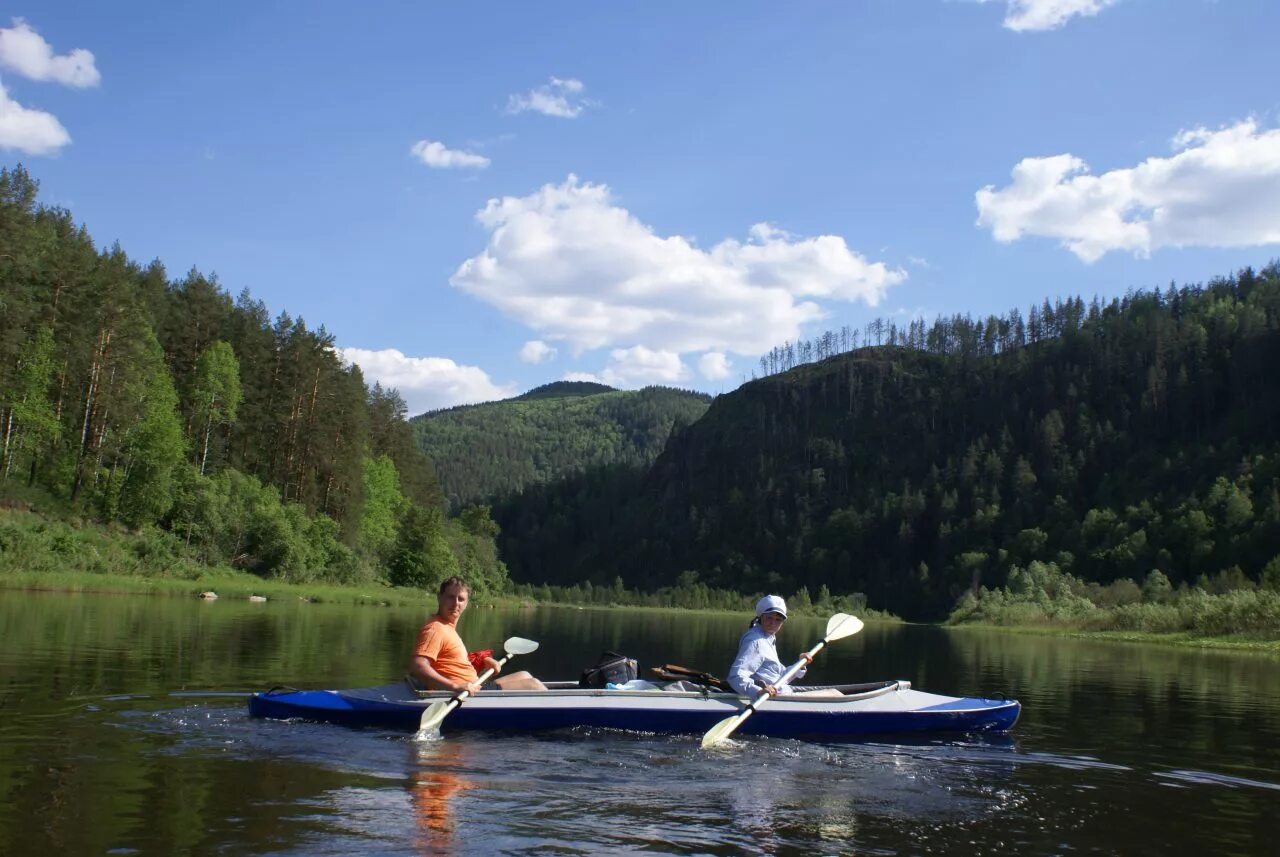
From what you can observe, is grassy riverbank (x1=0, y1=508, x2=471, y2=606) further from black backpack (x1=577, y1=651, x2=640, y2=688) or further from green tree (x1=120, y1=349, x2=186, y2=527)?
black backpack (x1=577, y1=651, x2=640, y2=688)

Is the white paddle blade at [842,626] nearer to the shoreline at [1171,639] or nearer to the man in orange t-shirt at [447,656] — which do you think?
the man in orange t-shirt at [447,656]

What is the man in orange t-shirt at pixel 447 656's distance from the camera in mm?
13664

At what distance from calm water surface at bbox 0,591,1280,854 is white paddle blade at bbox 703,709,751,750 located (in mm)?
281

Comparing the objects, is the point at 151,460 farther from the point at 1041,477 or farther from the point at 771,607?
the point at 1041,477

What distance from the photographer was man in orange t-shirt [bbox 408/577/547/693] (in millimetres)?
13664

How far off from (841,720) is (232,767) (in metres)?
7.98

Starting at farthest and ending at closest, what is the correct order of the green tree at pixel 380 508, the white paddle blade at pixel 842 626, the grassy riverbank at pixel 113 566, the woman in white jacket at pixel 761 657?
the green tree at pixel 380 508 < the grassy riverbank at pixel 113 566 < the white paddle blade at pixel 842 626 < the woman in white jacket at pixel 761 657

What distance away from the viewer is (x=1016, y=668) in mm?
32094

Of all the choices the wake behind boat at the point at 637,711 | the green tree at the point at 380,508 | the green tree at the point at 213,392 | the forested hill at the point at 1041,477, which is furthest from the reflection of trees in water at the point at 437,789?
the forested hill at the point at 1041,477

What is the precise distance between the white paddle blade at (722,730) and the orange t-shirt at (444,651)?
3390 mm

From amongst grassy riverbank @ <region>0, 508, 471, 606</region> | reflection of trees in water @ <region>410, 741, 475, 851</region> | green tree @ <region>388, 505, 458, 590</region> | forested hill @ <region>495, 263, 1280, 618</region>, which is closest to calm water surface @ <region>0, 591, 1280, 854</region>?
reflection of trees in water @ <region>410, 741, 475, 851</region>

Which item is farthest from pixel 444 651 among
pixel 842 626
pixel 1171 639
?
pixel 1171 639

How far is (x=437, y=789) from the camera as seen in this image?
9977mm

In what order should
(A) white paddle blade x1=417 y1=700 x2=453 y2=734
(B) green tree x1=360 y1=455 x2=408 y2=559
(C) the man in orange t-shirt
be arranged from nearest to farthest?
(A) white paddle blade x1=417 y1=700 x2=453 y2=734 < (C) the man in orange t-shirt < (B) green tree x1=360 y1=455 x2=408 y2=559
